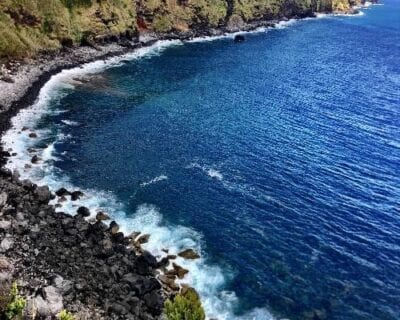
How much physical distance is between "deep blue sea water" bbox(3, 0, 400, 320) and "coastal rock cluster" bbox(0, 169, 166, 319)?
6.56m

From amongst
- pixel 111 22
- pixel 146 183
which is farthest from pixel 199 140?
pixel 111 22

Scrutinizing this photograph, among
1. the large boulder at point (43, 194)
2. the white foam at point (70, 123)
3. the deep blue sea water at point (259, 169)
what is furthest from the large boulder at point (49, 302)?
the white foam at point (70, 123)

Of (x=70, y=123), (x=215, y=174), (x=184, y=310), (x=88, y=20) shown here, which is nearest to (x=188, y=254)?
(x=184, y=310)

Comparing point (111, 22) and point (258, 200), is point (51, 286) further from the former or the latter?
point (111, 22)

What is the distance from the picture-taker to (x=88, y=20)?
→ 130375 millimetres

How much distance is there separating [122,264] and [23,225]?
43.8 ft

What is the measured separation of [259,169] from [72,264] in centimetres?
3613

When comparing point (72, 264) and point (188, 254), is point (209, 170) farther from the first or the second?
point (72, 264)

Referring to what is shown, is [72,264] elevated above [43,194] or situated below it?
below

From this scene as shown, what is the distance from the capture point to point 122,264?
53312mm

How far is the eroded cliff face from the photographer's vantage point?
370ft

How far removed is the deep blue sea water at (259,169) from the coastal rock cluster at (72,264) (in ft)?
21.5

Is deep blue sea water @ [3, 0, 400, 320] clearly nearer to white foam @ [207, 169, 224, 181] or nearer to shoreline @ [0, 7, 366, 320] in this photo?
white foam @ [207, 169, 224, 181]

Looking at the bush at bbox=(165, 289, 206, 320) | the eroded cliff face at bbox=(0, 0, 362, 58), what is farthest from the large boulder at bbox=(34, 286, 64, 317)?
the eroded cliff face at bbox=(0, 0, 362, 58)
